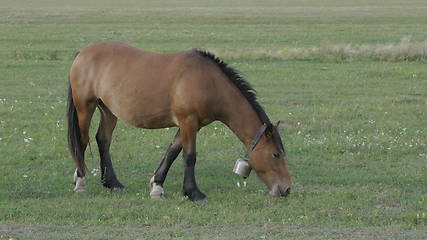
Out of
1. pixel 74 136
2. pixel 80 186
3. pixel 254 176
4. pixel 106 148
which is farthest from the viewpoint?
pixel 254 176

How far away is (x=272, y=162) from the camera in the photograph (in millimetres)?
10148

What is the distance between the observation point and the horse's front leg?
1031cm

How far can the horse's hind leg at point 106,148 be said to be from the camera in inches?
440

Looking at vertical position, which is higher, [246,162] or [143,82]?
[143,82]

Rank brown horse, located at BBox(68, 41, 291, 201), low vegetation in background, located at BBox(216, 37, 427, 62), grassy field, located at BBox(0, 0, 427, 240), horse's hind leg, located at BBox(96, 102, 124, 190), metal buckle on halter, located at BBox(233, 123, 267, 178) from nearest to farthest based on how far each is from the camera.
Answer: grassy field, located at BBox(0, 0, 427, 240) → metal buckle on halter, located at BBox(233, 123, 267, 178) → brown horse, located at BBox(68, 41, 291, 201) → horse's hind leg, located at BBox(96, 102, 124, 190) → low vegetation in background, located at BBox(216, 37, 427, 62)

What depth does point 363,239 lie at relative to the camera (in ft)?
27.1

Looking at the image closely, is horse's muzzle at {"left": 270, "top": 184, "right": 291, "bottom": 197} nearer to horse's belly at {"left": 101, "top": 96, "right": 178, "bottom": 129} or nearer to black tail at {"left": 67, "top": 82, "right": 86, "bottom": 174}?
horse's belly at {"left": 101, "top": 96, "right": 178, "bottom": 129}

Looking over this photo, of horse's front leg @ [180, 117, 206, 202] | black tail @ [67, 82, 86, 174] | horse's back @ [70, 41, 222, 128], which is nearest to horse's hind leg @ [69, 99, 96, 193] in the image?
black tail @ [67, 82, 86, 174]

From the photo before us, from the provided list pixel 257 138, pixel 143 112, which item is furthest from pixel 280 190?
pixel 143 112

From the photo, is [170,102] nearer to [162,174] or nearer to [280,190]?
[162,174]

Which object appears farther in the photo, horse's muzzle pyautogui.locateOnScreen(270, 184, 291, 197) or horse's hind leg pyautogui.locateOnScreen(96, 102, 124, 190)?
horse's hind leg pyautogui.locateOnScreen(96, 102, 124, 190)

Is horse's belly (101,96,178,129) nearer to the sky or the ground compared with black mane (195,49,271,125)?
nearer to the ground

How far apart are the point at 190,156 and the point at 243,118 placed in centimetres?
82

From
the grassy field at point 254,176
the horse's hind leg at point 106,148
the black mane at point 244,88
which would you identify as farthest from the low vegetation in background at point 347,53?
the black mane at point 244,88
